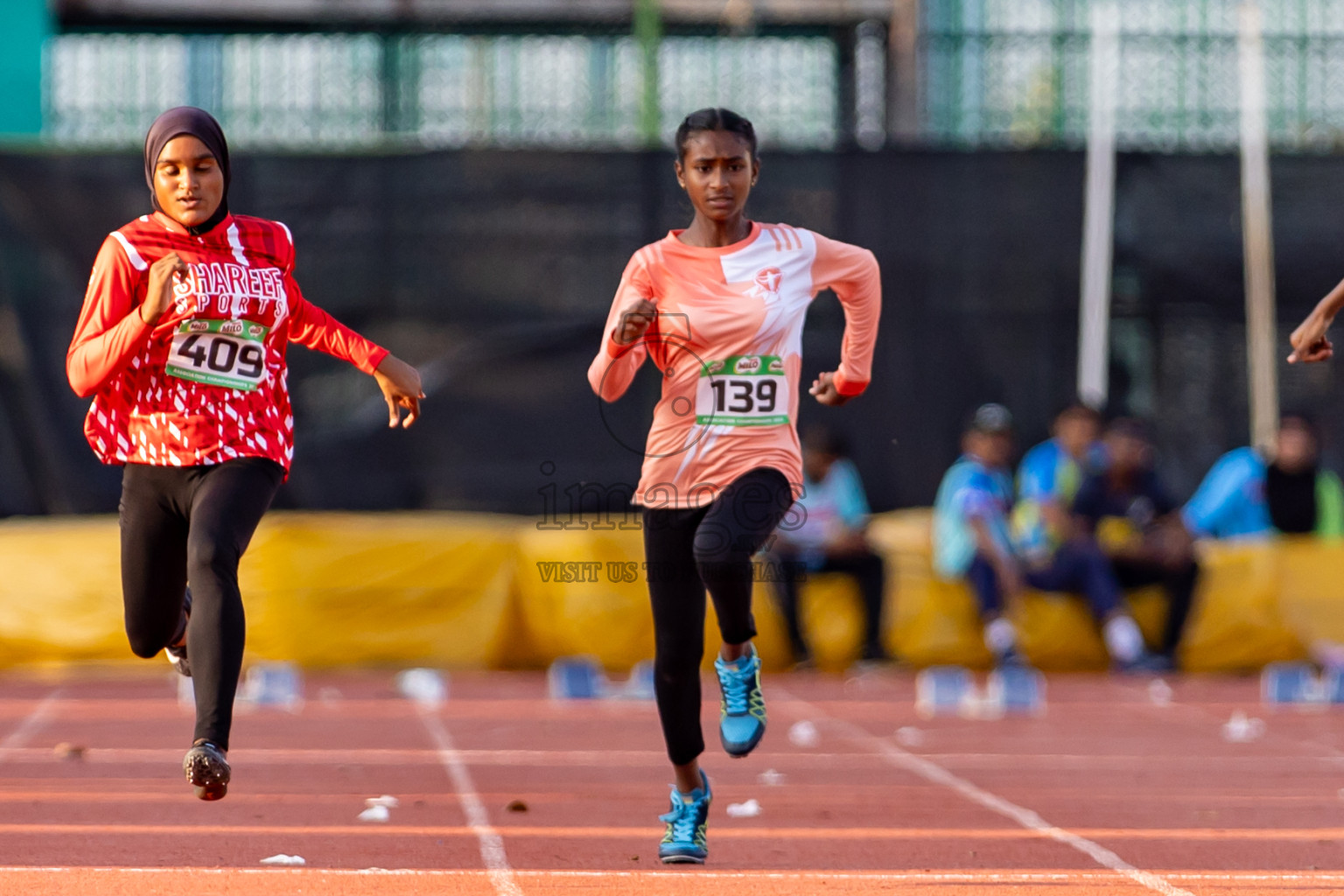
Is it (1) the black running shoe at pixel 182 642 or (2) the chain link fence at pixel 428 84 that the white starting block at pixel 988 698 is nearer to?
(2) the chain link fence at pixel 428 84

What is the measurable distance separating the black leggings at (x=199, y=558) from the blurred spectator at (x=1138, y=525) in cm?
787

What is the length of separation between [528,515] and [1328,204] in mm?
5569

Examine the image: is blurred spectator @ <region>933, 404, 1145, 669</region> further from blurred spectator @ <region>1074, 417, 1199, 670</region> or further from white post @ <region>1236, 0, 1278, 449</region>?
white post @ <region>1236, 0, 1278, 449</region>

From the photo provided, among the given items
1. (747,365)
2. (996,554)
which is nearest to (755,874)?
(747,365)

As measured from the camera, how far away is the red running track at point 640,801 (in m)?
5.07

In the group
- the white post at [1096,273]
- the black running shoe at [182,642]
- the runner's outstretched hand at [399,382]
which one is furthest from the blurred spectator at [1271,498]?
the black running shoe at [182,642]

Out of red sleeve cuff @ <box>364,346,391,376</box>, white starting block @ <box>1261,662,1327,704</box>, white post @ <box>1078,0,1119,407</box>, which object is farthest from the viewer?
white post @ <box>1078,0,1119,407</box>

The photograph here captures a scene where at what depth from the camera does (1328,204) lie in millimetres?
12906

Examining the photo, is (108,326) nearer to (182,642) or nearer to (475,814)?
(182,642)

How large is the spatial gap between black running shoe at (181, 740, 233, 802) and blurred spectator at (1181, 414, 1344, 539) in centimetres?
871

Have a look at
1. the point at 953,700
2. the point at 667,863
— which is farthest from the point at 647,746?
the point at 667,863

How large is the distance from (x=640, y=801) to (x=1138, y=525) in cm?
626

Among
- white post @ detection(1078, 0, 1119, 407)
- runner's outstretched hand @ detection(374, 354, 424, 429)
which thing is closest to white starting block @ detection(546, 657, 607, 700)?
white post @ detection(1078, 0, 1119, 407)

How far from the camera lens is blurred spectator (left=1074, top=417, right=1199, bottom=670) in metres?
12.2
